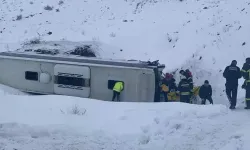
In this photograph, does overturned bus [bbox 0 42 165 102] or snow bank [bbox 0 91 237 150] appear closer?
snow bank [bbox 0 91 237 150]

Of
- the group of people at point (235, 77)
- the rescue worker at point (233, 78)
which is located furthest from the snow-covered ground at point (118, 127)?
the rescue worker at point (233, 78)

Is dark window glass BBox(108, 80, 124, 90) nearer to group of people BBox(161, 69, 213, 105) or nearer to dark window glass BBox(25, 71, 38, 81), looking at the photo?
group of people BBox(161, 69, 213, 105)

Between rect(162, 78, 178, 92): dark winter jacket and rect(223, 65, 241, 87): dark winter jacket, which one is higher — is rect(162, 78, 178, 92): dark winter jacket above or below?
below

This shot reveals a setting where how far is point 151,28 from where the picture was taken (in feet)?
71.4

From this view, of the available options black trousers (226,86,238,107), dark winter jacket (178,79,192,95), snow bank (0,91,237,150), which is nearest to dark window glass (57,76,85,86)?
dark winter jacket (178,79,192,95)

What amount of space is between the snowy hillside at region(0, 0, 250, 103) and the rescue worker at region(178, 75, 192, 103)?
1896mm

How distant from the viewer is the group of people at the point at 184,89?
13.6m

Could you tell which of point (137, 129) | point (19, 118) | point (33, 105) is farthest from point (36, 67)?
point (137, 129)

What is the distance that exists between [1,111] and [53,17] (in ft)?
59.8

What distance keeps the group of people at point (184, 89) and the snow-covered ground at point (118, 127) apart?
3654 millimetres

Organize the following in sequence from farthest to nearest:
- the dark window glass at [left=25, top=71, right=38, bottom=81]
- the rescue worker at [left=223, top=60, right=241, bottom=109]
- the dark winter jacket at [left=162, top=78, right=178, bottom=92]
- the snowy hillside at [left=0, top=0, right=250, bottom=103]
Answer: the snowy hillside at [left=0, top=0, right=250, bottom=103] → the dark window glass at [left=25, top=71, right=38, bottom=81] → the dark winter jacket at [left=162, top=78, right=178, bottom=92] → the rescue worker at [left=223, top=60, right=241, bottom=109]

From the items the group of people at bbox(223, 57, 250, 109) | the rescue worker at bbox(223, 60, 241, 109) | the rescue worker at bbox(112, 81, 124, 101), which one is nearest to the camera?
the group of people at bbox(223, 57, 250, 109)

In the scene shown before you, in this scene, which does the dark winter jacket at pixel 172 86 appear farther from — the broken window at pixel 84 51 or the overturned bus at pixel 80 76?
the broken window at pixel 84 51

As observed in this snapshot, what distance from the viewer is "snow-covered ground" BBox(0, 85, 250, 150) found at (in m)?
7.51
